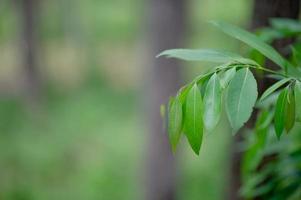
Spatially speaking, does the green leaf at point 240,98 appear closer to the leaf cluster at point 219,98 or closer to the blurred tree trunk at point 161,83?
the leaf cluster at point 219,98

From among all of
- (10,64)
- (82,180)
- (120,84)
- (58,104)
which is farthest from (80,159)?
(10,64)

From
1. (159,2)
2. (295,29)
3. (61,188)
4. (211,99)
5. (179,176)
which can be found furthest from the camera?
(61,188)

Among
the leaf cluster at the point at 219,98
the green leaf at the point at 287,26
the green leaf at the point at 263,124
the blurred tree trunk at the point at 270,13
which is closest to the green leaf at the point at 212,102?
the leaf cluster at the point at 219,98

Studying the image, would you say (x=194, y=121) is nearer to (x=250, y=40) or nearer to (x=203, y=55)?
(x=203, y=55)

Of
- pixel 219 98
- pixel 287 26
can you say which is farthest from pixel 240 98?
pixel 287 26

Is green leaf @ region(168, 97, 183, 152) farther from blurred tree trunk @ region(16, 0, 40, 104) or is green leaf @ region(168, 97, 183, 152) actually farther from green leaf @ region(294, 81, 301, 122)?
blurred tree trunk @ region(16, 0, 40, 104)

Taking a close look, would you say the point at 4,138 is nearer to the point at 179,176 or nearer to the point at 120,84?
the point at 179,176

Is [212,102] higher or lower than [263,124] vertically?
higher
